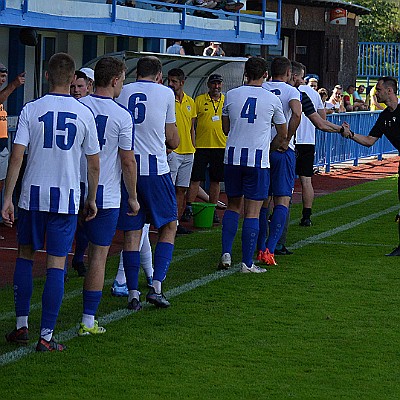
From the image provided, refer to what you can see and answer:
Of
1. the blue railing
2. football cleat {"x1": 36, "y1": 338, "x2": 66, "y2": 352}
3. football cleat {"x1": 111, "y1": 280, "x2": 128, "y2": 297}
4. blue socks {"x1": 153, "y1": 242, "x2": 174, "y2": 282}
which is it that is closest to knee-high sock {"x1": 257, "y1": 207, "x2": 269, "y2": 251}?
football cleat {"x1": 111, "y1": 280, "x2": 128, "y2": 297}

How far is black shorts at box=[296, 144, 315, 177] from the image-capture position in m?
13.9

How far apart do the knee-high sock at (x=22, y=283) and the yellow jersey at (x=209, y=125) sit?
24.2 feet

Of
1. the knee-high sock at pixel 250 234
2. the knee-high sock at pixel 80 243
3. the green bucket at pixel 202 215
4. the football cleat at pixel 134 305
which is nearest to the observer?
the football cleat at pixel 134 305

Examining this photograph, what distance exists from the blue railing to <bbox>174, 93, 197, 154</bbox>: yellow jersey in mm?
8222

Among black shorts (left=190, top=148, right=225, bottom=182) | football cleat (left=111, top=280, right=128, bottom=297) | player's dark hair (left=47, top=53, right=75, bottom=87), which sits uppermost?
player's dark hair (left=47, top=53, right=75, bottom=87)

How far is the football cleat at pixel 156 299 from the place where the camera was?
8336 millimetres

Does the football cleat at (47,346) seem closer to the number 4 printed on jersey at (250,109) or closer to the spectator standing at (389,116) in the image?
the number 4 printed on jersey at (250,109)

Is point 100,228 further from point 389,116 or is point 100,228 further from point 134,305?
point 389,116

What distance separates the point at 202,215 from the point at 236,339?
5.88m

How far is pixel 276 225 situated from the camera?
35.1ft

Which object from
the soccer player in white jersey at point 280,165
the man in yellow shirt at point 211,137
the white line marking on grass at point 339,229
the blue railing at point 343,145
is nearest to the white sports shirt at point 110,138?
the soccer player in white jersey at point 280,165

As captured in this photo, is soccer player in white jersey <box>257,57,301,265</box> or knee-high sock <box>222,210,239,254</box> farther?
soccer player in white jersey <box>257,57,301,265</box>

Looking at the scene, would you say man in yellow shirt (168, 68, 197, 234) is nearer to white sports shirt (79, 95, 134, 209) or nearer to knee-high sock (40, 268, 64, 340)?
white sports shirt (79, 95, 134, 209)

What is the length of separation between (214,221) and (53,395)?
7.98 metres
